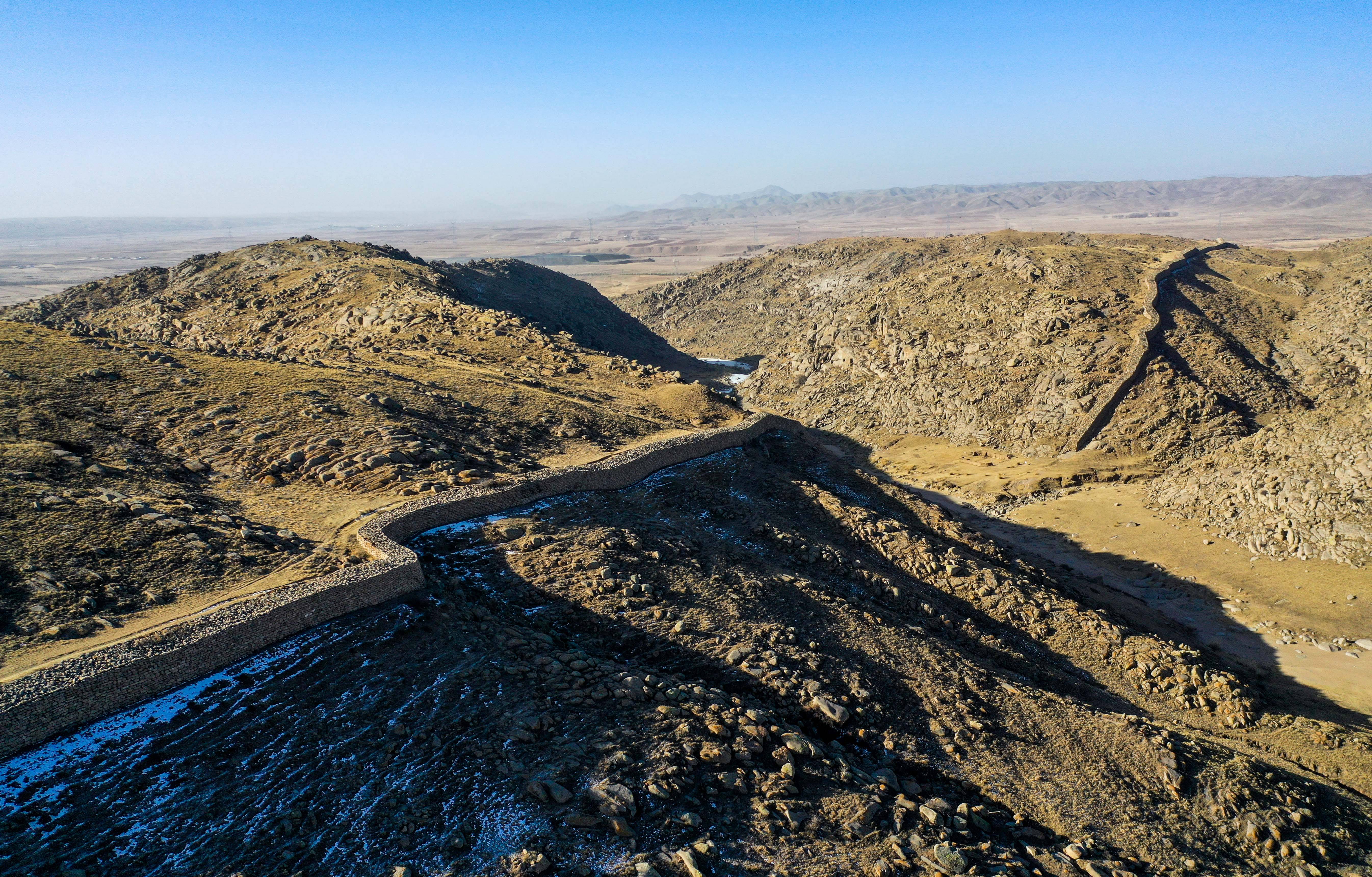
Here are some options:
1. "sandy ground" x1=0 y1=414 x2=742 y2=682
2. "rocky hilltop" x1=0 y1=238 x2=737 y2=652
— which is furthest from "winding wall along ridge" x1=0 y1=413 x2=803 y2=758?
"rocky hilltop" x1=0 y1=238 x2=737 y2=652

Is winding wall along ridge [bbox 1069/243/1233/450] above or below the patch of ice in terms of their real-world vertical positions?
above

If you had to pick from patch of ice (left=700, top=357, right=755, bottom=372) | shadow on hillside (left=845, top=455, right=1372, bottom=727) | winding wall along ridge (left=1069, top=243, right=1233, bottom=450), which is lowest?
shadow on hillside (left=845, top=455, right=1372, bottom=727)

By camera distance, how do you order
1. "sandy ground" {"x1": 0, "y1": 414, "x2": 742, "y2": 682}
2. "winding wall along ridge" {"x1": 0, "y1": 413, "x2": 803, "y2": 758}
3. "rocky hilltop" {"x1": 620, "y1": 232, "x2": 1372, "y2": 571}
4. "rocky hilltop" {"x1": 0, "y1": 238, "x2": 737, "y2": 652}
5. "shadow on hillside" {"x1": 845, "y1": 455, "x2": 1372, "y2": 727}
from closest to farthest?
"winding wall along ridge" {"x1": 0, "y1": 413, "x2": 803, "y2": 758}, "sandy ground" {"x1": 0, "y1": 414, "x2": 742, "y2": 682}, "rocky hilltop" {"x1": 0, "y1": 238, "x2": 737, "y2": 652}, "shadow on hillside" {"x1": 845, "y1": 455, "x2": 1372, "y2": 727}, "rocky hilltop" {"x1": 620, "y1": 232, "x2": 1372, "y2": 571}

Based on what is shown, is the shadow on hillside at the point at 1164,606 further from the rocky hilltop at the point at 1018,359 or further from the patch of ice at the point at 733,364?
the patch of ice at the point at 733,364

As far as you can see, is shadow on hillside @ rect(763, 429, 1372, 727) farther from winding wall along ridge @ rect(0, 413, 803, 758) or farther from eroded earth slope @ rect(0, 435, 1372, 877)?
winding wall along ridge @ rect(0, 413, 803, 758)

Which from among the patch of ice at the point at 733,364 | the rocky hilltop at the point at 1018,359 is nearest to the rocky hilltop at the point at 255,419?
the rocky hilltop at the point at 1018,359

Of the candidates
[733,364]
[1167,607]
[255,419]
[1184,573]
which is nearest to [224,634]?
[255,419]
